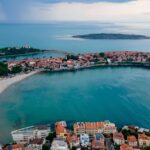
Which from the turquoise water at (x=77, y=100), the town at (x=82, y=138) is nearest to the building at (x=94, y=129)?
the town at (x=82, y=138)

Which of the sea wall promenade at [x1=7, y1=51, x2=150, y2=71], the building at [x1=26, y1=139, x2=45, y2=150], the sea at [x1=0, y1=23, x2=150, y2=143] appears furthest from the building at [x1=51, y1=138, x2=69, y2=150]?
the sea wall promenade at [x1=7, y1=51, x2=150, y2=71]

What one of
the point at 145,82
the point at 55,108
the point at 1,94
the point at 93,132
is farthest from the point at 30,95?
the point at 145,82

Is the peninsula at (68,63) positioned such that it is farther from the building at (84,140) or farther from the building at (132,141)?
the building at (132,141)

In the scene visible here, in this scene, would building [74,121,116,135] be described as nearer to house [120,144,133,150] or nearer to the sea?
house [120,144,133,150]

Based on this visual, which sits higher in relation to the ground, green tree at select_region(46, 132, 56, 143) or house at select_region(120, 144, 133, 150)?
house at select_region(120, 144, 133, 150)

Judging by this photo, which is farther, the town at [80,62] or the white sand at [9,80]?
the town at [80,62]

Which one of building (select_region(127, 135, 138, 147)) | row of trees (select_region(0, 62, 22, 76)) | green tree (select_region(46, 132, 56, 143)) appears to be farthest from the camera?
row of trees (select_region(0, 62, 22, 76))
